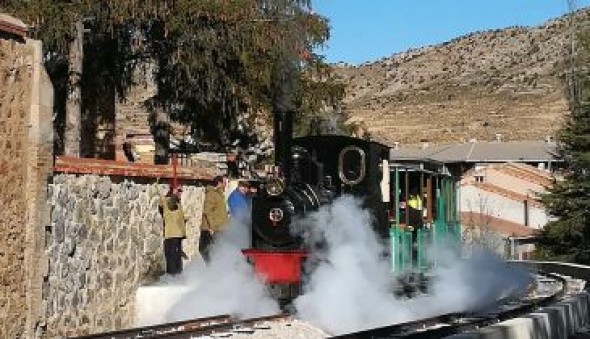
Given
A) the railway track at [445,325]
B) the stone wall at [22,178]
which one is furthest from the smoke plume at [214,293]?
the stone wall at [22,178]

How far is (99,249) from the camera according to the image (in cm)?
1448

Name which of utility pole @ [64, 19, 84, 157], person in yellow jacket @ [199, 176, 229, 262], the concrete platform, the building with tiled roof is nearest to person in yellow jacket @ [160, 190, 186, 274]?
person in yellow jacket @ [199, 176, 229, 262]

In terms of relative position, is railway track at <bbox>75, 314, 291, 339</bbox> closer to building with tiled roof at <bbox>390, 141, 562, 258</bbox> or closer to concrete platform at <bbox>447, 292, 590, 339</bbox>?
concrete platform at <bbox>447, 292, 590, 339</bbox>

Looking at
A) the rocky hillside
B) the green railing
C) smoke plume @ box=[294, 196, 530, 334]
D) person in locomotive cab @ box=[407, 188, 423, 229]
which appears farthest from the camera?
the rocky hillside

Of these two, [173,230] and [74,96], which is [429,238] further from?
[74,96]

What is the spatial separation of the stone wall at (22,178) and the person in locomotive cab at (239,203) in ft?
13.8

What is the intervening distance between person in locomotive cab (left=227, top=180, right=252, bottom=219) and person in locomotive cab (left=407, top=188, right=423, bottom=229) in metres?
2.83

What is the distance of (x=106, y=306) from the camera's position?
14.6 meters

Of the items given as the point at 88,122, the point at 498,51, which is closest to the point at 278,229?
the point at 88,122

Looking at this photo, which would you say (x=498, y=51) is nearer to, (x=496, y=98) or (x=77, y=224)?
(x=496, y=98)

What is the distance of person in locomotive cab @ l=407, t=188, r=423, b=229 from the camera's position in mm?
17594

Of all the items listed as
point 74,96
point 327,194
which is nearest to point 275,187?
point 327,194

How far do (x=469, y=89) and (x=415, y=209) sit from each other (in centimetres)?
9215

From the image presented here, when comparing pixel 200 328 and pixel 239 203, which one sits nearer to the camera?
pixel 200 328
